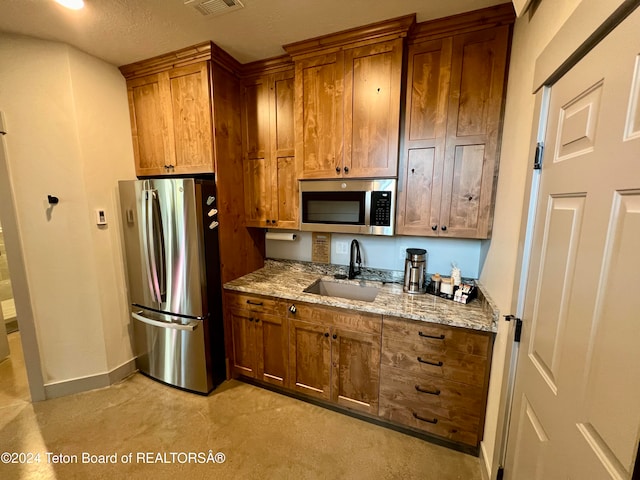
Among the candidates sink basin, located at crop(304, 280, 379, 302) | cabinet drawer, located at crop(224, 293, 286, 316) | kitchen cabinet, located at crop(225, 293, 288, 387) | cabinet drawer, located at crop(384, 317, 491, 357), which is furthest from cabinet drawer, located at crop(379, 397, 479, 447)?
cabinet drawer, located at crop(224, 293, 286, 316)

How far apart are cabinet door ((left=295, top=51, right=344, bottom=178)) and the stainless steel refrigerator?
2.64ft

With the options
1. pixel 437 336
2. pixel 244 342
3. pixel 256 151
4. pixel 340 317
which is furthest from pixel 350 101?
pixel 244 342

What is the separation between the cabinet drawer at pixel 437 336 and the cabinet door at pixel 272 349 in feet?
2.69

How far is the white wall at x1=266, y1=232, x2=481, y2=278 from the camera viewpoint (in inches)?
76.0

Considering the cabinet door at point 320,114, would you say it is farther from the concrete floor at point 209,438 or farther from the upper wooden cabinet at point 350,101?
the concrete floor at point 209,438

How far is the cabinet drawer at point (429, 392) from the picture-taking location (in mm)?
1480

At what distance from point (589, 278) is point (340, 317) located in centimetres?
127

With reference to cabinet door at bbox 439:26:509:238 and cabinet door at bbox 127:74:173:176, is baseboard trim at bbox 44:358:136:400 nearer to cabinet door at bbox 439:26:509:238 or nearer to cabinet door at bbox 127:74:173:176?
cabinet door at bbox 127:74:173:176

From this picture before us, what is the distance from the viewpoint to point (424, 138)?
5.45 ft

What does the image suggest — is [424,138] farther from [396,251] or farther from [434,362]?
[434,362]

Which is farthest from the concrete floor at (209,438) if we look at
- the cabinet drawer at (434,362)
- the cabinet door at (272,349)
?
the cabinet drawer at (434,362)

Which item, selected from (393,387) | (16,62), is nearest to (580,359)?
(393,387)

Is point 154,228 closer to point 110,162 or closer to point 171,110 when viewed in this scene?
point 110,162

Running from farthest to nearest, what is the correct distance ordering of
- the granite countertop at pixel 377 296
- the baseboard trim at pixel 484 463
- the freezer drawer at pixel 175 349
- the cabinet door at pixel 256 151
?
1. the cabinet door at pixel 256 151
2. the freezer drawer at pixel 175 349
3. the granite countertop at pixel 377 296
4. the baseboard trim at pixel 484 463
